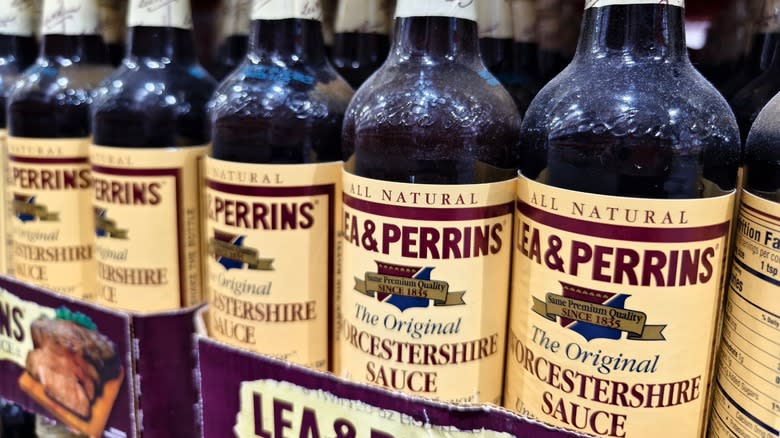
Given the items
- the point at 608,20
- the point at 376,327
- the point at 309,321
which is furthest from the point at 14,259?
the point at 608,20

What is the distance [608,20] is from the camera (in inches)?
24.3

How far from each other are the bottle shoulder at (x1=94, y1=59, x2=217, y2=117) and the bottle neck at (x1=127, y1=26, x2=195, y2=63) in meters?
0.02

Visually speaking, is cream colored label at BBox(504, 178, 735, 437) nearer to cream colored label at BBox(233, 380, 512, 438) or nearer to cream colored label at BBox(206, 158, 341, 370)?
cream colored label at BBox(233, 380, 512, 438)

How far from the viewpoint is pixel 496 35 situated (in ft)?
3.11

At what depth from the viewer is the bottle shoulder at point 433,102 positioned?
658mm

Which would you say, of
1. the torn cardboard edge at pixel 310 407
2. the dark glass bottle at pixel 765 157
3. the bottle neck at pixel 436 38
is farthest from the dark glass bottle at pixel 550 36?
the torn cardboard edge at pixel 310 407

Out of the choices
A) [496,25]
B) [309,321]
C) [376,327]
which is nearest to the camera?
[376,327]

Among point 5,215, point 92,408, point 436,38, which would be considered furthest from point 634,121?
point 5,215

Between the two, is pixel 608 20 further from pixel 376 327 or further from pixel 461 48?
pixel 376 327

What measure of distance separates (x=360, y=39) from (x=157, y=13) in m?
0.30

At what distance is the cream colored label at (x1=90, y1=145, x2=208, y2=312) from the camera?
2.92 ft

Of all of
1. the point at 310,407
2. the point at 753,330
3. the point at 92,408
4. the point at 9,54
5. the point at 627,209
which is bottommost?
the point at 92,408

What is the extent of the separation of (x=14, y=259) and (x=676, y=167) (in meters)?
1.05

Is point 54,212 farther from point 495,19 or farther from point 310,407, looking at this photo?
point 495,19
